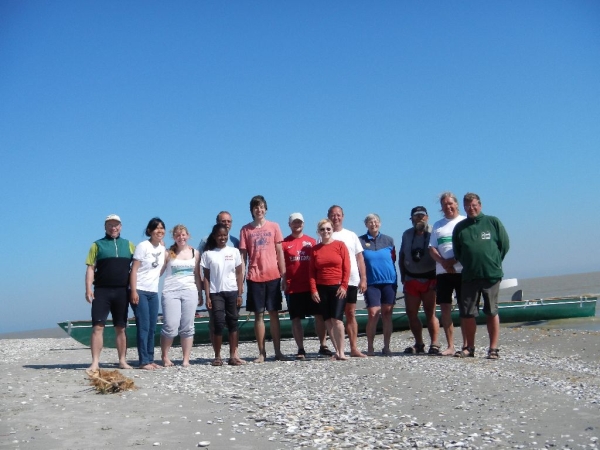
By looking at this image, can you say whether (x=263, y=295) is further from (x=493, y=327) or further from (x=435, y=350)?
(x=493, y=327)

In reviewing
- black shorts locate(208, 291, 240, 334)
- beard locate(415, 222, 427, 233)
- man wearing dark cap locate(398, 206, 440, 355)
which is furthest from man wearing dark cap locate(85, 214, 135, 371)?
beard locate(415, 222, 427, 233)

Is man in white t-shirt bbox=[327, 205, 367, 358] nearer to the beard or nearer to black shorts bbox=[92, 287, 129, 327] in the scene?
the beard

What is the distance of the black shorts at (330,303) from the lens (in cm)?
936

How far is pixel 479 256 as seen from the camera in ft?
29.7

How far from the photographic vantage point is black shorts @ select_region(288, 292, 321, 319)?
9.70 metres

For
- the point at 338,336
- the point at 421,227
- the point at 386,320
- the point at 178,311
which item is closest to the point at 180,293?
the point at 178,311

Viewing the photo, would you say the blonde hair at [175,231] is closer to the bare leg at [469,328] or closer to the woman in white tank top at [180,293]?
the woman in white tank top at [180,293]

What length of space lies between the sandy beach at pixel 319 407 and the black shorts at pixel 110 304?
0.68m

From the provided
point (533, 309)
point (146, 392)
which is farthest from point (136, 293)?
point (533, 309)

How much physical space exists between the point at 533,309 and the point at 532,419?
11821 mm

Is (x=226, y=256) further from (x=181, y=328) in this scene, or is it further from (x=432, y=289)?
(x=432, y=289)

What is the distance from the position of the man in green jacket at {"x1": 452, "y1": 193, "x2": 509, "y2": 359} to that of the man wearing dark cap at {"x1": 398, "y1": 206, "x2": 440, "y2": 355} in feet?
2.33

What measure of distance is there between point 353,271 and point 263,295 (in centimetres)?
129

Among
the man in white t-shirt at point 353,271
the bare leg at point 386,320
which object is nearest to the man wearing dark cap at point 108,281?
the man in white t-shirt at point 353,271
